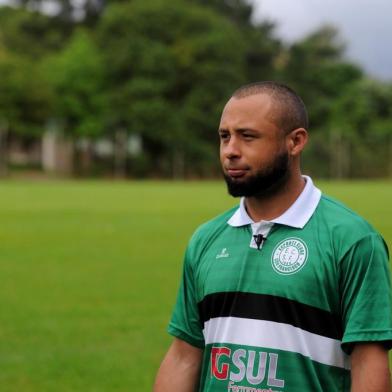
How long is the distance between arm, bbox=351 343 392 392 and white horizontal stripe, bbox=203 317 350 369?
0.21ft

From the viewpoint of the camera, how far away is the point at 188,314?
2.83 metres

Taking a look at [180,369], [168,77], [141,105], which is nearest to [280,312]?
[180,369]

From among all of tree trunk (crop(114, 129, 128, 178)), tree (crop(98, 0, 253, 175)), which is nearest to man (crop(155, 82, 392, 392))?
tree (crop(98, 0, 253, 175))

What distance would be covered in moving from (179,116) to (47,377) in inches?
1957

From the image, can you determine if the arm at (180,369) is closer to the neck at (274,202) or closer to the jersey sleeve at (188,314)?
the jersey sleeve at (188,314)

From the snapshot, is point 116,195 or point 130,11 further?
point 130,11

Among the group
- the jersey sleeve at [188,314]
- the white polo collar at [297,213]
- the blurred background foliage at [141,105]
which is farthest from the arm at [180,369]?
the blurred background foliage at [141,105]

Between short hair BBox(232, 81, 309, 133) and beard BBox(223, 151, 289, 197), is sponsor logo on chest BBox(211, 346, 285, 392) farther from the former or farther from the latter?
short hair BBox(232, 81, 309, 133)

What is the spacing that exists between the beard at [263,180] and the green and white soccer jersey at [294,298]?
83 millimetres

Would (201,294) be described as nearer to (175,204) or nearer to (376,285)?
(376,285)

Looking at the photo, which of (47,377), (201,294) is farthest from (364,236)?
(47,377)

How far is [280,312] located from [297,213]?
27 centimetres

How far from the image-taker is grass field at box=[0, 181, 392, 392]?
666 centimetres

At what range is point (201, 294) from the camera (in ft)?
8.99
